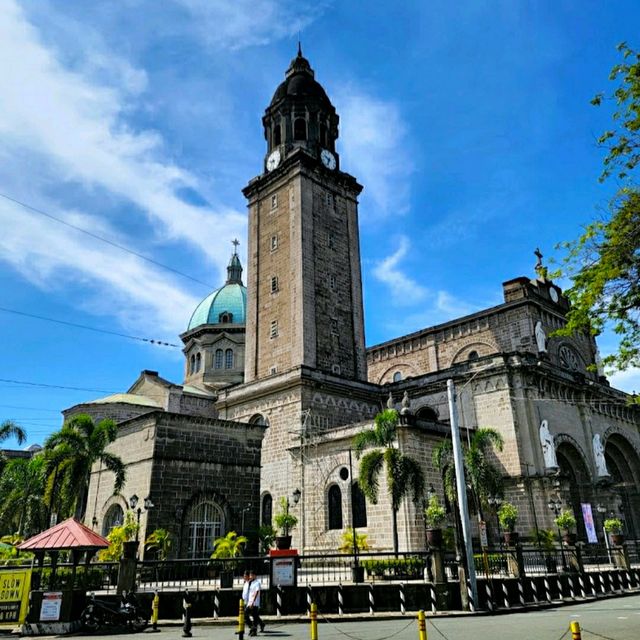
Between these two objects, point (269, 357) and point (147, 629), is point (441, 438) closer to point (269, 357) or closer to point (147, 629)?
point (269, 357)

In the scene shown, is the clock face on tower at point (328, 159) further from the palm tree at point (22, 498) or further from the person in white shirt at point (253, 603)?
the person in white shirt at point (253, 603)

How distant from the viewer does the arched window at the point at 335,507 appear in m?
31.0

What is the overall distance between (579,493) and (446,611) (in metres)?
25.4

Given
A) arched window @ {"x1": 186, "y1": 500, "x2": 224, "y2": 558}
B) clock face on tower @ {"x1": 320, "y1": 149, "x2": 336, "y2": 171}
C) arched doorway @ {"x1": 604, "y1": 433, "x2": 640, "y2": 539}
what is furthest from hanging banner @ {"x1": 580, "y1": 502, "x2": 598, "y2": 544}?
clock face on tower @ {"x1": 320, "y1": 149, "x2": 336, "y2": 171}

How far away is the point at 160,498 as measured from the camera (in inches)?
1028

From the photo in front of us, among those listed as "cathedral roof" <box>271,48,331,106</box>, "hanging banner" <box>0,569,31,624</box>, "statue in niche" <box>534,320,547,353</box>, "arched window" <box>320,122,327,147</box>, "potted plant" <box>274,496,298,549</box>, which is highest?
"cathedral roof" <box>271,48,331,106</box>

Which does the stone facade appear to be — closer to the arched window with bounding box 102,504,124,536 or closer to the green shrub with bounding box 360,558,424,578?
the arched window with bounding box 102,504,124,536

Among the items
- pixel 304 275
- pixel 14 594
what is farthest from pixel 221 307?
pixel 14 594

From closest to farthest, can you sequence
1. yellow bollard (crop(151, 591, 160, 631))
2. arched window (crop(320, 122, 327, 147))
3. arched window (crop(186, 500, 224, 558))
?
1. yellow bollard (crop(151, 591, 160, 631))
2. arched window (crop(186, 500, 224, 558))
3. arched window (crop(320, 122, 327, 147))

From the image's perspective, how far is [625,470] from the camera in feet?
142

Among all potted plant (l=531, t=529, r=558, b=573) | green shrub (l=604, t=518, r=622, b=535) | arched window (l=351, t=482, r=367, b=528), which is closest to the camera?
potted plant (l=531, t=529, r=558, b=573)

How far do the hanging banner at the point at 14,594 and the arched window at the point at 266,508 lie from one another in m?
22.3

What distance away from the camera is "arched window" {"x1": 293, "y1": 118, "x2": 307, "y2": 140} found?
151ft

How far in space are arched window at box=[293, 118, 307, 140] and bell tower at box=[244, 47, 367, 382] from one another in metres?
0.08
